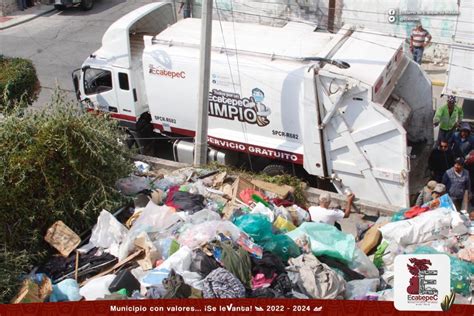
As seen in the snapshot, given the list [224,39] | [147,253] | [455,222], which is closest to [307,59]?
[224,39]

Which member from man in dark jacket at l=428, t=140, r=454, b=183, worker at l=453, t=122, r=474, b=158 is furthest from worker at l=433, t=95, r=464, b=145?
man in dark jacket at l=428, t=140, r=454, b=183

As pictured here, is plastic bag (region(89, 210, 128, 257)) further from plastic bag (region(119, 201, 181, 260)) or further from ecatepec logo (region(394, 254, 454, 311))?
ecatepec logo (region(394, 254, 454, 311))

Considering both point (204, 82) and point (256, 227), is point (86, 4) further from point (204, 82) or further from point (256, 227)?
point (256, 227)

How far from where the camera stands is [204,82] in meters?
9.23

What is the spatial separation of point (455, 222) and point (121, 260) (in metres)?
4.13

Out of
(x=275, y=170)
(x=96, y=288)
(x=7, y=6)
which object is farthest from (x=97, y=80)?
(x=7, y=6)

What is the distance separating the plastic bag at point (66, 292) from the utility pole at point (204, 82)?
3377mm

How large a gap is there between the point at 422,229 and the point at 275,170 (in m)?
2.84

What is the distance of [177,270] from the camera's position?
6.89m

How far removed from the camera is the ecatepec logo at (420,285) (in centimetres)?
582

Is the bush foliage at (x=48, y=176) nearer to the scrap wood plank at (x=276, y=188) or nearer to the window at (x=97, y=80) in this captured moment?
the scrap wood plank at (x=276, y=188)

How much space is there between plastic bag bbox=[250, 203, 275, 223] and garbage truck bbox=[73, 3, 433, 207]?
140 centimetres

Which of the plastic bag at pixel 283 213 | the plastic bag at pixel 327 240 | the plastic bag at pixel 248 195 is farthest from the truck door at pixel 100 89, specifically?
the plastic bag at pixel 327 240

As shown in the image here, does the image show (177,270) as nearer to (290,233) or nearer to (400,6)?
(290,233)
